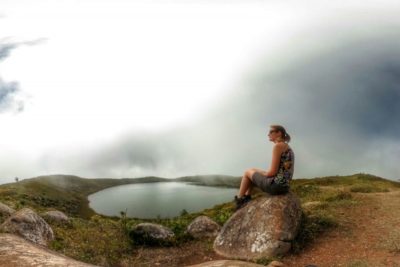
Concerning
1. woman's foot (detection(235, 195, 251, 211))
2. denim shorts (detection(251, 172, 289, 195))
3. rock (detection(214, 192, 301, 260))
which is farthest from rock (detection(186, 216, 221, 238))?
denim shorts (detection(251, 172, 289, 195))

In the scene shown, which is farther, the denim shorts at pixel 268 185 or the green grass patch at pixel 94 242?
the green grass patch at pixel 94 242

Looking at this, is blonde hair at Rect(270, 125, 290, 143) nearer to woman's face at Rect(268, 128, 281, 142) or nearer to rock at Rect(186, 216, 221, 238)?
woman's face at Rect(268, 128, 281, 142)

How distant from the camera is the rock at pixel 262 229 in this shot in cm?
1578

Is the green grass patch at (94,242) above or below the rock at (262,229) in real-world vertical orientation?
below

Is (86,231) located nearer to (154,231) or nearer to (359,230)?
(154,231)

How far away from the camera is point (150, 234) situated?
22.0 meters

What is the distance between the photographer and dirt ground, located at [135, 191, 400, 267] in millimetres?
14344

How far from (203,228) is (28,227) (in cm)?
953

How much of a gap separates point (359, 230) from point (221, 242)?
19.8 feet

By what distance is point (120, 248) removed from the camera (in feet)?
65.4

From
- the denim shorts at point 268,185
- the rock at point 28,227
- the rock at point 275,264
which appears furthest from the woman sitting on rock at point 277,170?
the rock at point 28,227

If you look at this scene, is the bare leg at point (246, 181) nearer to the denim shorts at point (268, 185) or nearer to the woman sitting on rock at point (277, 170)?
the woman sitting on rock at point (277, 170)

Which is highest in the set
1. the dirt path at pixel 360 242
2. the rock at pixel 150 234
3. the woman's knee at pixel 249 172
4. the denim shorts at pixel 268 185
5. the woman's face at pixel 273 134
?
the woman's face at pixel 273 134

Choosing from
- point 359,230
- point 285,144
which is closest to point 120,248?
point 285,144
